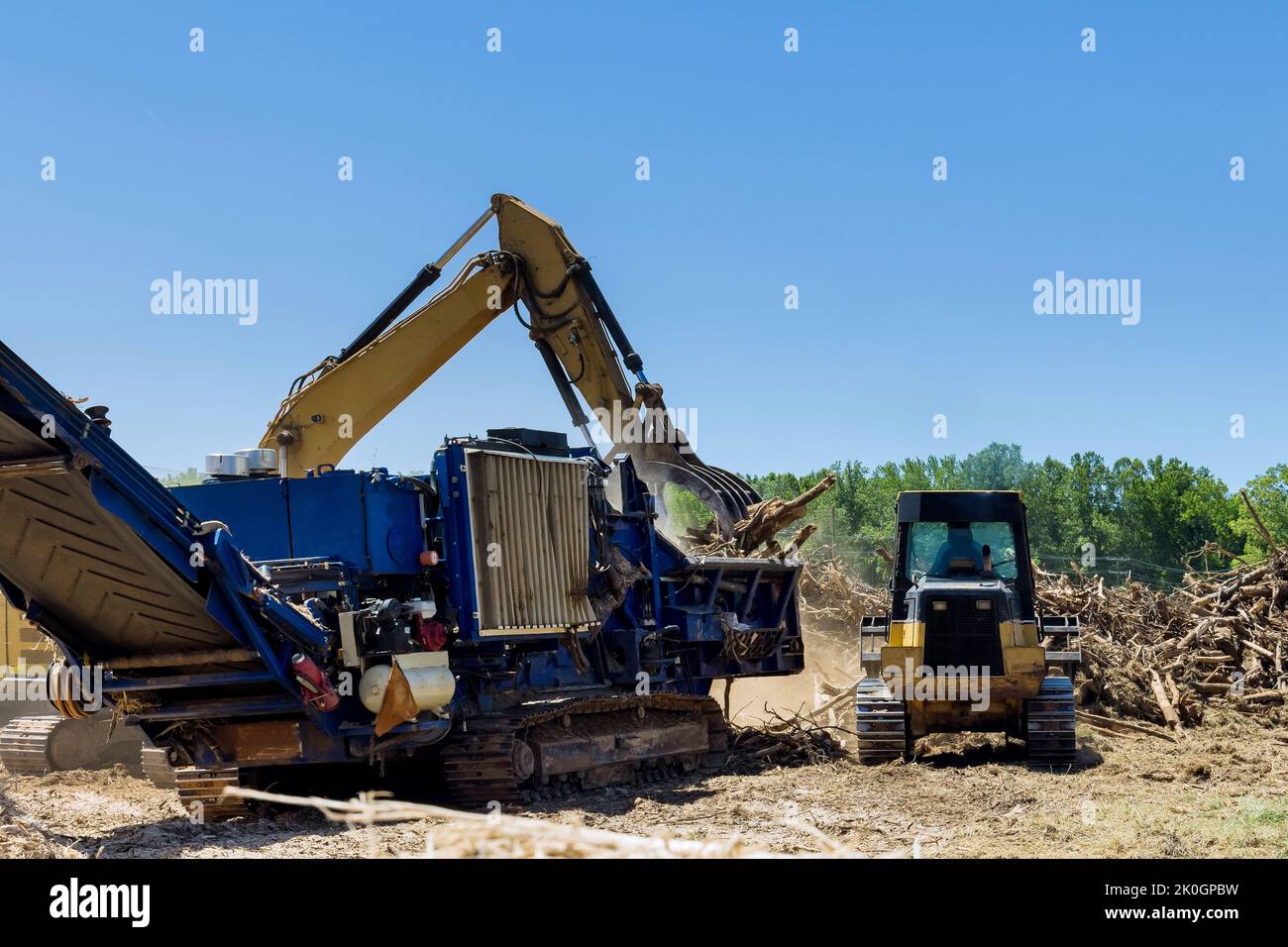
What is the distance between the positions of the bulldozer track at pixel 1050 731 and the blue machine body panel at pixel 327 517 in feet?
20.6

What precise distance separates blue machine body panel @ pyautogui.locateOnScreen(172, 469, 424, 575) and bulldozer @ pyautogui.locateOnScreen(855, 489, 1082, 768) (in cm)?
513

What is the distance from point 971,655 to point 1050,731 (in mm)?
1049

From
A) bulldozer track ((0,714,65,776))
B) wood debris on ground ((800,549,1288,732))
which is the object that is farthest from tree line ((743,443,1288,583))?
bulldozer track ((0,714,65,776))

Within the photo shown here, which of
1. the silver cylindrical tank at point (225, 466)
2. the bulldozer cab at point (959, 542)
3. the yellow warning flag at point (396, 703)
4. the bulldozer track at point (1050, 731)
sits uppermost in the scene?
the silver cylindrical tank at point (225, 466)

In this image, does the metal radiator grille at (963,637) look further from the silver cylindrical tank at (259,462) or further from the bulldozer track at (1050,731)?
the silver cylindrical tank at (259,462)

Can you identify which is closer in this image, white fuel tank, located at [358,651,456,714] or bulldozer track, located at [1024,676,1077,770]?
white fuel tank, located at [358,651,456,714]

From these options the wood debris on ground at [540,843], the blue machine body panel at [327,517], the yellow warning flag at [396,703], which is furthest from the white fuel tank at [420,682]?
the wood debris on ground at [540,843]

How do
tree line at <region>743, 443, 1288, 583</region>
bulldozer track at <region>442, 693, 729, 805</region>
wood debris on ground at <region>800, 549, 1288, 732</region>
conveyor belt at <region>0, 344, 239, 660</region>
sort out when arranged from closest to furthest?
1. conveyor belt at <region>0, 344, 239, 660</region>
2. bulldozer track at <region>442, 693, 729, 805</region>
3. wood debris on ground at <region>800, 549, 1288, 732</region>
4. tree line at <region>743, 443, 1288, 583</region>

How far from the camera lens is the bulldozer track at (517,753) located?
11602mm

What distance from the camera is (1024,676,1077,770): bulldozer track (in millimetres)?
13859

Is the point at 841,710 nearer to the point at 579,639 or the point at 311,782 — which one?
the point at 579,639

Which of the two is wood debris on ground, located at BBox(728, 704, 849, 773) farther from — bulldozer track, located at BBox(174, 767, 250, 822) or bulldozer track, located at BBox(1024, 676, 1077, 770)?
bulldozer track, located at BBox(174, 767, 250, 822)

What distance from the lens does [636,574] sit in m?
14.2
